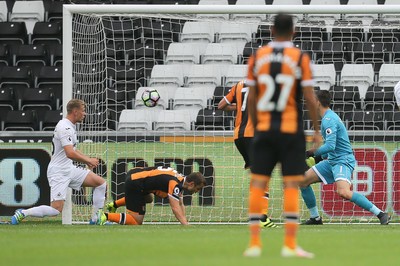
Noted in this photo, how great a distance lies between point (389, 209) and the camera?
15.7 meters

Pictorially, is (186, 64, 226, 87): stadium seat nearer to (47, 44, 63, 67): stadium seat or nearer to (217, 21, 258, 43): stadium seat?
(217, 21, 258, 43): stadium seat

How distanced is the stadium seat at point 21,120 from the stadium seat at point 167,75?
11.3 feet

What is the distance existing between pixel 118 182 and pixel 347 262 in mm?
8267

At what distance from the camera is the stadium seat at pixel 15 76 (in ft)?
73.0

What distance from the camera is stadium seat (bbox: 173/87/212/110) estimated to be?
1734cm

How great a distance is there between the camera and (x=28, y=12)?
24656mm

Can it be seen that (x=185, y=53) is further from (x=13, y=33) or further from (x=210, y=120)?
(x=13, y=33)

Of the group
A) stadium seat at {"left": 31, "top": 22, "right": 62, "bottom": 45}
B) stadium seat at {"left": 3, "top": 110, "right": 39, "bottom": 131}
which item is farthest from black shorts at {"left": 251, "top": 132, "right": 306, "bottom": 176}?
stadium seat at {"left": 31, "top": 22, "right": 62, "bottom": 45}

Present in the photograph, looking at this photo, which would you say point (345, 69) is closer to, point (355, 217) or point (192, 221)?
point (355, 217)

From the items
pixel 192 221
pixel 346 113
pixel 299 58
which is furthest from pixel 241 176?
pixel 299 58

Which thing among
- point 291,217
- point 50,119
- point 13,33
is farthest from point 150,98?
point 13,33

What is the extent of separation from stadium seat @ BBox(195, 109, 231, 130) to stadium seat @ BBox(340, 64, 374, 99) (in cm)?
213

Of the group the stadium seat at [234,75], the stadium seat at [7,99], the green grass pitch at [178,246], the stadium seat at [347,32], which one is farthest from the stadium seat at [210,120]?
the stadium seat at [7,99]

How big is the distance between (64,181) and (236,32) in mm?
5630
